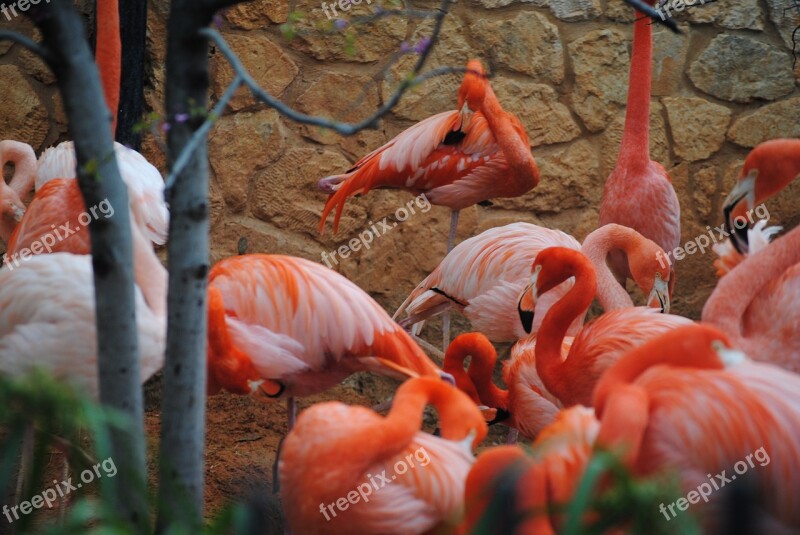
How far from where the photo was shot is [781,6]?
15.2 ft

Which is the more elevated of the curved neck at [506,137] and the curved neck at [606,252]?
the curved neck at [506,137]

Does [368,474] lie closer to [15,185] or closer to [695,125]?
[15,185]

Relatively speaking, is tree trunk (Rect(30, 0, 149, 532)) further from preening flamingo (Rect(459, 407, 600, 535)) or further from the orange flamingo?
the orange flamingo

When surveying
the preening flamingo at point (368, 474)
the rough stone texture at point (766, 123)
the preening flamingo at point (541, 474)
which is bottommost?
the preening flamingo at point (368, 474)

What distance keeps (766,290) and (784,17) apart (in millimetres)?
2384

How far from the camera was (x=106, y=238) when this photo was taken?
167 centimetres

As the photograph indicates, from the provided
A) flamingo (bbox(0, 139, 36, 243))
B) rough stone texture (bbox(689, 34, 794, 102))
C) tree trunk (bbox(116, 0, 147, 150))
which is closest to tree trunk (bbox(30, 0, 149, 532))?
flamingo (bbox(0, 139, 36, 243))

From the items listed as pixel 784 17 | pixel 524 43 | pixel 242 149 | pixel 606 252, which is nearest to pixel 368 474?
pixel 606 252

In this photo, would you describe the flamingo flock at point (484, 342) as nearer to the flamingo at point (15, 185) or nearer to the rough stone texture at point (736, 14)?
the flamingo at point (15, 185)

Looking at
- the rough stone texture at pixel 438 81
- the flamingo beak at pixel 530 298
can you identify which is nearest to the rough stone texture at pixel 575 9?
the rough stone texture at pixel 438 81

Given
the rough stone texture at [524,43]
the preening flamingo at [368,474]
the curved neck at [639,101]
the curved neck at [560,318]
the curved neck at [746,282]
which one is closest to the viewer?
the preening flamingo at [368,474]

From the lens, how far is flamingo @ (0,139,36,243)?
148 inches

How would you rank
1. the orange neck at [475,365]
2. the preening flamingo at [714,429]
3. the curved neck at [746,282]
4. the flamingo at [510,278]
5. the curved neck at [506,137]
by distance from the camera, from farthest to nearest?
the curved neck at [506,137]
the flamingo at [510,278]
the orange neck at [475,365]
the curved neck at [746,282]
the preening flamingo at [714,429]

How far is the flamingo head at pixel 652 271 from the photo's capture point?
135 inches
